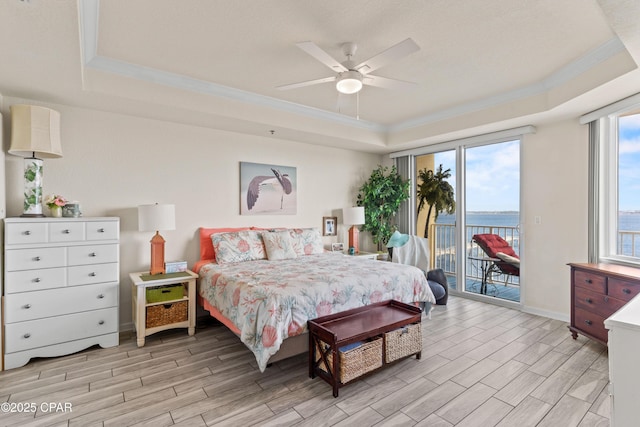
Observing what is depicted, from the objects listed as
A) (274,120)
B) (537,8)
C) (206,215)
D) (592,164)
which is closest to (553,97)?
(592,164)

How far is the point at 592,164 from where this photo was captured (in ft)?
11.9

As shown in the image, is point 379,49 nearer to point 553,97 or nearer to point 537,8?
point 537,8

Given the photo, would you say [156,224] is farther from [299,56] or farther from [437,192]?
[437,192]

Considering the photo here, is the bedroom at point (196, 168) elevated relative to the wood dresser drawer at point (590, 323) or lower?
elevated

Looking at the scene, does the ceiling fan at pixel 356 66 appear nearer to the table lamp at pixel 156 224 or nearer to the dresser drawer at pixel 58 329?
the table lamp at pixel 156 224

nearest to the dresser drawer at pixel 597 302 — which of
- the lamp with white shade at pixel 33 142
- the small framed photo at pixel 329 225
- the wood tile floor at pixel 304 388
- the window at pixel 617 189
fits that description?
the wood tile floor at pixel 304 388

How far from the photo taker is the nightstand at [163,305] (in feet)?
10.3

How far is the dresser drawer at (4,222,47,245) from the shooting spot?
8.84 feet

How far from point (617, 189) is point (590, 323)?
1.55m

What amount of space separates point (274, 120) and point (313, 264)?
6.19 ft

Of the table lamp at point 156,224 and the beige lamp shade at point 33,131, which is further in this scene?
the table lamp at point 156,224

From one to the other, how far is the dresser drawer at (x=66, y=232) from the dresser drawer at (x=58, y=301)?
450 millimetres

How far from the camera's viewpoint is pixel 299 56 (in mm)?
2914

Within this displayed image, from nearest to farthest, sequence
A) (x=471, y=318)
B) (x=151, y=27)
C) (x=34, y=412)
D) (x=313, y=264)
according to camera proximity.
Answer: (x=34, y=412) < (x=151, y=27) < (x=313, y=264) < (x=471, y=318)
